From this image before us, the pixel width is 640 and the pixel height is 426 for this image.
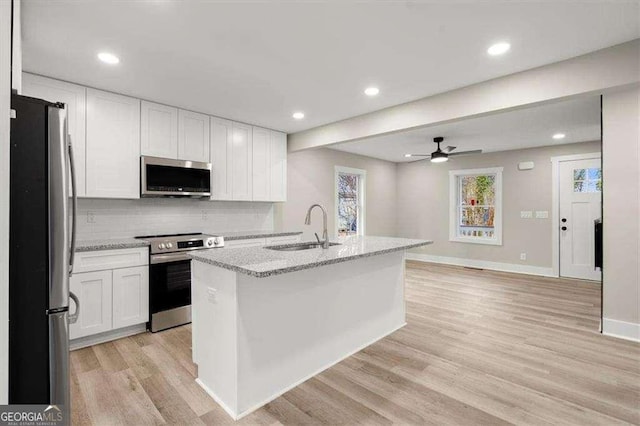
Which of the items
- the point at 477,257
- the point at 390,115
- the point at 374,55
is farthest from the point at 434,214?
the point at 374,55

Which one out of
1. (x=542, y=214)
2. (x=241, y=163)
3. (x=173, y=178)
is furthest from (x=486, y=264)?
(x=173, y=178)

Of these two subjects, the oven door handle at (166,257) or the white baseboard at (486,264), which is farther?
the white baseboard at (486,264)

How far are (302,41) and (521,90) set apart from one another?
207cm

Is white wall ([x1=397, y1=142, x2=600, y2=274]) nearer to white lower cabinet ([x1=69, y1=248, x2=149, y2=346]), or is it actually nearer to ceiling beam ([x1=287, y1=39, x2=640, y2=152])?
ceiling beam ([x1=287, y1=39, x2=640, y2=152])

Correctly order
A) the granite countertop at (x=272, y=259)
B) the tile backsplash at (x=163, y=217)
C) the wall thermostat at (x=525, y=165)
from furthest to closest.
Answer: the wall thermostat at (x=525, y=165) → the tile backsplash at (x=163, y=217) → the granite countertop at (x=272, y=259)

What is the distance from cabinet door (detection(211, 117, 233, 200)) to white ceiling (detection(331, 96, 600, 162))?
195cm

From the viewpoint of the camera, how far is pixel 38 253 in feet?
4.36

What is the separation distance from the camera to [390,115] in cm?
382

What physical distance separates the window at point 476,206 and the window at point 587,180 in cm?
118

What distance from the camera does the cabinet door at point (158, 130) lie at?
3.45m

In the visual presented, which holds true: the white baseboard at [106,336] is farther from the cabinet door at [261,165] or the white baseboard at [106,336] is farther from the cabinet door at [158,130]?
the cabinet door at [261,165]

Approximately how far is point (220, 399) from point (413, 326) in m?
2.04

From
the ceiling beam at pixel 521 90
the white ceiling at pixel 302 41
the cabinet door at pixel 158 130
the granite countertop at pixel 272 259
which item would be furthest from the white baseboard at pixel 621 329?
the cabinet door at pixel 158 130

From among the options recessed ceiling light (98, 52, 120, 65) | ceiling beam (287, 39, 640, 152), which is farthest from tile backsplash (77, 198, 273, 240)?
ceiling beam (287, 39, 640, 152)
